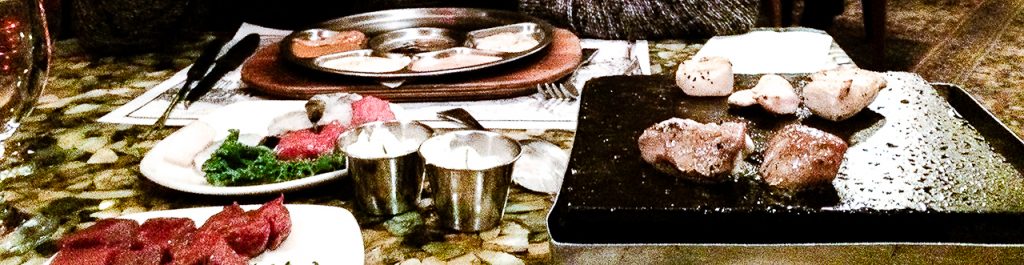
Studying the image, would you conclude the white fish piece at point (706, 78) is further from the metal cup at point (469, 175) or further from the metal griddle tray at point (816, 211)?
the metal cup at point (469, 175)

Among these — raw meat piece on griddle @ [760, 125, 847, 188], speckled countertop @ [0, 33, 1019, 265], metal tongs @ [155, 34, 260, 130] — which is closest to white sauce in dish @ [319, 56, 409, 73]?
metal tongs @ [155, 34, 260, 130]

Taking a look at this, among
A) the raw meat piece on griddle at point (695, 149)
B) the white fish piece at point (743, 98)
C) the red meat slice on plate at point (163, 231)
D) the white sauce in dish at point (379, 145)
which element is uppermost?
the raw meat piece on griddle at point (695, 149)

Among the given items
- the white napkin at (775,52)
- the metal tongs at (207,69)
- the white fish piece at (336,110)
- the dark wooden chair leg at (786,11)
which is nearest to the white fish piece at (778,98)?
the white napkin at (775,52)

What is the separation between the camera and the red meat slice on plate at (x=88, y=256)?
0.98 meters

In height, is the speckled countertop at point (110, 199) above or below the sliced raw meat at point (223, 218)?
below

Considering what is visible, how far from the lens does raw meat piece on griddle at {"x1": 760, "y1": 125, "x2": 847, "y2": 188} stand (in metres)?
0.99

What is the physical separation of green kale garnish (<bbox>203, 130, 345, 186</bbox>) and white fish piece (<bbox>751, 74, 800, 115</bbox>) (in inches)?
27.8

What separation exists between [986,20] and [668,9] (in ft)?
14.7

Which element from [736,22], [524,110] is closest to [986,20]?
[736,22]

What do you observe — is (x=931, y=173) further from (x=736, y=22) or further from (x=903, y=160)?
(x=736, y=22)

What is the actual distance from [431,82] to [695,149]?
38.1 inches

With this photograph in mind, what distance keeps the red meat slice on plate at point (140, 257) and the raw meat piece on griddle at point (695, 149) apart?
2.12 feet

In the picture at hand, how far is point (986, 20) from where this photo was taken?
225 inches

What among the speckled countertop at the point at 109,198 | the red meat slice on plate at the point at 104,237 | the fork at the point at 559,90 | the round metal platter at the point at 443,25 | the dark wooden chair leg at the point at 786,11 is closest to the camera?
the red meat slice on plate at the point at 104,237
